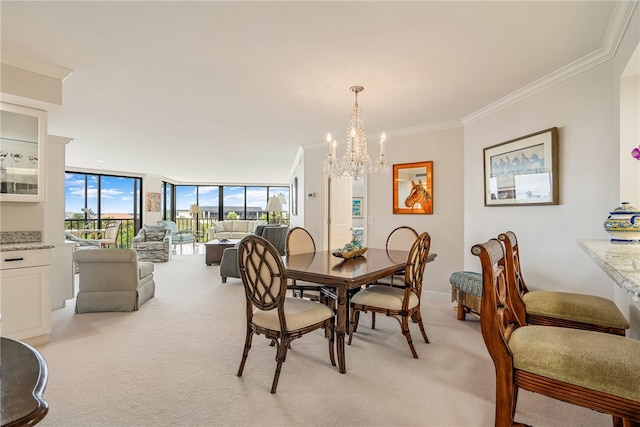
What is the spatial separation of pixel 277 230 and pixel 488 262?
5.75 metres

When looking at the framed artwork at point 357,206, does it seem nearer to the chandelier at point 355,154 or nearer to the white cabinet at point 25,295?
the chandelier at point 355,154

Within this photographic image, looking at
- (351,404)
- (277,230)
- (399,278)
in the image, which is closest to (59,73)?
(351,404)

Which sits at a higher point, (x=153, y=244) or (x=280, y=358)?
(x=153, y=244)

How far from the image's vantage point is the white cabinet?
8.31 ft

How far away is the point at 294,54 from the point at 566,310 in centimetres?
244

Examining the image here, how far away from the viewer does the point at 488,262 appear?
1.30 m

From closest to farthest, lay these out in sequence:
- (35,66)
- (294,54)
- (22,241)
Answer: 1. (294,54)
2. (35,66)
3. (22,241)

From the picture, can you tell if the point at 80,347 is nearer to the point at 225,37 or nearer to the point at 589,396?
the point at 225,37

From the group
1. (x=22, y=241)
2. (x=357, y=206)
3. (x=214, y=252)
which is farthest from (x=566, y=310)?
(x=357, y=206)

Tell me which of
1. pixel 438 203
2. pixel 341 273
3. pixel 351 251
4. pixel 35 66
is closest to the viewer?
pixel 341 273

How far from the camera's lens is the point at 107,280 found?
11.9 ft

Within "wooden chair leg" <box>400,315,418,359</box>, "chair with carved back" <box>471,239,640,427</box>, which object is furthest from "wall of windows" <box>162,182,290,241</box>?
"chair with carved back" <box>471,239,640,427</box>

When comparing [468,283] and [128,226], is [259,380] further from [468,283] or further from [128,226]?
[128,226]

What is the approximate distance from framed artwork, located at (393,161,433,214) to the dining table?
1.66 meters
